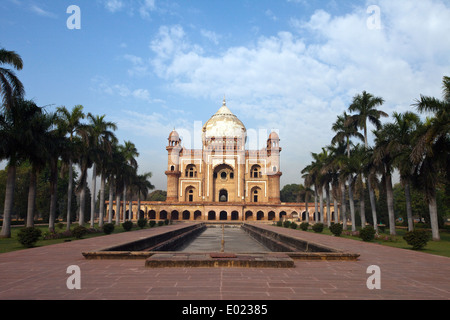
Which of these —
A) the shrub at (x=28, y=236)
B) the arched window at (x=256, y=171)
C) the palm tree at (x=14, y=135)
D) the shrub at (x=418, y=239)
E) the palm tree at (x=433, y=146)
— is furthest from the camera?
the arched window at (x=256, y=171)

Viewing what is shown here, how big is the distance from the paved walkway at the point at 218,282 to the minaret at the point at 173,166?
127 ft

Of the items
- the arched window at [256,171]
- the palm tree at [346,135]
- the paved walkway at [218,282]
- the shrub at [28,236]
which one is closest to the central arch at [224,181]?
the arched window at [256,171]

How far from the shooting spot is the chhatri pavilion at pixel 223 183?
143 feet

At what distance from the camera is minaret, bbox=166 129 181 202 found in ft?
150

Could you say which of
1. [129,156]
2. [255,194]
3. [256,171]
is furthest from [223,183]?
[129,156]

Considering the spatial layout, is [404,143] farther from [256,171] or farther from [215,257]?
[256,171]

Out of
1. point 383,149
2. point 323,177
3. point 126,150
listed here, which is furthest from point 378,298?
point 126,150

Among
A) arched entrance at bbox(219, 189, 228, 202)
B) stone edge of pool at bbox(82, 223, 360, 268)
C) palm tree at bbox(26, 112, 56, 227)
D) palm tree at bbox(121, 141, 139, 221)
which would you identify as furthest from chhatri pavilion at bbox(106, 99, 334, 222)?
stone edge of pool at bbox(82, 223, 360, 268)

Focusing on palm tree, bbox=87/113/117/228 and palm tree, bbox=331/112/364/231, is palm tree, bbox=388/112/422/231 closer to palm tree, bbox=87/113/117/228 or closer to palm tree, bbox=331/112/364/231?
palm tree, bbox=331/112/364/231

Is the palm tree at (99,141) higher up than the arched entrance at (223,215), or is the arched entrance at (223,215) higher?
the palm tree at (99,141)

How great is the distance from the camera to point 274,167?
47031 mm

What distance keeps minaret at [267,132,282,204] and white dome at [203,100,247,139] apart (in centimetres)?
523

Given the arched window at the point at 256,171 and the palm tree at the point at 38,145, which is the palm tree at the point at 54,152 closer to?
the palm tree at the point at 38,145

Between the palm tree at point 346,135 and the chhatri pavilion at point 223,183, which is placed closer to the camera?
the palm tree at point 346,135
